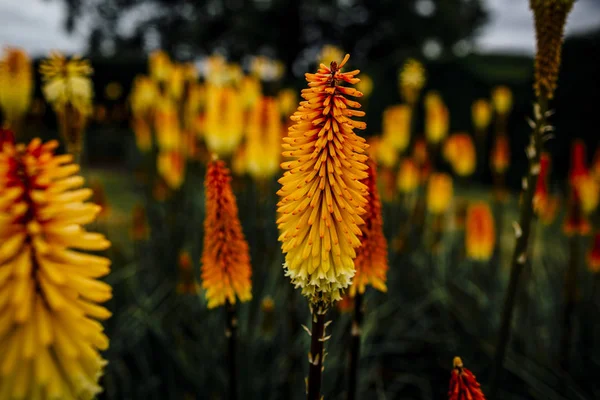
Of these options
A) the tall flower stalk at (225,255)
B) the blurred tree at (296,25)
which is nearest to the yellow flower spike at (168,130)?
the tall flower stalk at (225,255)

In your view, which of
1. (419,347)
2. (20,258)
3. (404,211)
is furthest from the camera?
(404,211)

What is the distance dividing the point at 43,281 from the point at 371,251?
46.7 inches

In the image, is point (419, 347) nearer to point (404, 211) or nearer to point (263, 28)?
point (404, 211)

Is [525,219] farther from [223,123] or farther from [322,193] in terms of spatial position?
[223,123]

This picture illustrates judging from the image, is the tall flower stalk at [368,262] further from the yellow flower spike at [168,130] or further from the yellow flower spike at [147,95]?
the yellow flower spike at [147,95]

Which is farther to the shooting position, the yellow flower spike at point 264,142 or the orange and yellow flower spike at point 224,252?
the yellow flower spike at point 264,142

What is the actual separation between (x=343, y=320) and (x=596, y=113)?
7660 millimetres

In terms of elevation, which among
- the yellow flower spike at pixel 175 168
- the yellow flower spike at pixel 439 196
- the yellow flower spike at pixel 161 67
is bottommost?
the yellow flower spike at pixel 439 196

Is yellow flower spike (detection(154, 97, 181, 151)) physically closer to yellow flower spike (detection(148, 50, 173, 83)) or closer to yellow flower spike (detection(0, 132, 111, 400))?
yellow flower spike (detection(148, 50, 173, 83))

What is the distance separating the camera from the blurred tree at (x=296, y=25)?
24.3 meters

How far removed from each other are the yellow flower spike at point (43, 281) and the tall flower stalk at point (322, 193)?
56 centimetres

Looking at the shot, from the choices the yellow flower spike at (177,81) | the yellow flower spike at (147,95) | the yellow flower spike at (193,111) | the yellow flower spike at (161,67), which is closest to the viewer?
the yellow flower spike at (177,81)

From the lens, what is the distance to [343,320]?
3645 millimetres

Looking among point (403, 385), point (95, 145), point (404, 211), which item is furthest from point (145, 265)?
point (95, 145)
